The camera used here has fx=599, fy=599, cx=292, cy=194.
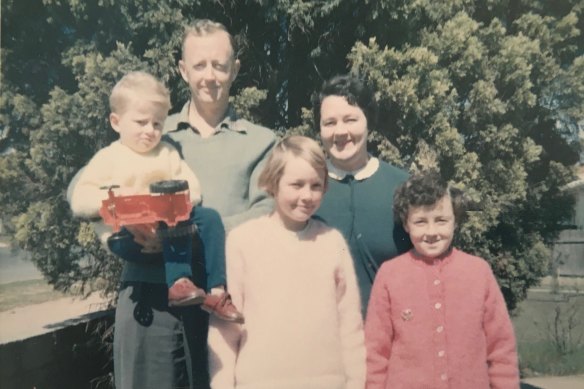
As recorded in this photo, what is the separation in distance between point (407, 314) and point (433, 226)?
24 centimetres

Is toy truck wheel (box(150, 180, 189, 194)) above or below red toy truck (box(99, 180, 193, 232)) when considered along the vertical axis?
above

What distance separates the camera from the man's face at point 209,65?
1684 mm

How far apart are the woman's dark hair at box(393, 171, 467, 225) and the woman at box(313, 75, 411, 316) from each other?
0.27 ft

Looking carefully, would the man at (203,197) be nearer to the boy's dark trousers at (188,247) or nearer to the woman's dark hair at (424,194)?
the boy's dark trousers at (188,247)

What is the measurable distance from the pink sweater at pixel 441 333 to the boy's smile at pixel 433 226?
0.06 meters

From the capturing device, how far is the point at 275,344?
147 centimetres

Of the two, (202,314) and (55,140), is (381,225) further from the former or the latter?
(55,140)

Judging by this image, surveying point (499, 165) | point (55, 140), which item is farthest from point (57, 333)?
point (499, 165)

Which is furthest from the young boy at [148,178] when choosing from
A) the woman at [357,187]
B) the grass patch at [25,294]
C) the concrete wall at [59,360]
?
the grass patch at [25,294]

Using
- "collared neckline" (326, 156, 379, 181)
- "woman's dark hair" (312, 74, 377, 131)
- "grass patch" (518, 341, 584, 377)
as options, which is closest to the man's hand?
"collared neckline" (326, 156, 379, 181)

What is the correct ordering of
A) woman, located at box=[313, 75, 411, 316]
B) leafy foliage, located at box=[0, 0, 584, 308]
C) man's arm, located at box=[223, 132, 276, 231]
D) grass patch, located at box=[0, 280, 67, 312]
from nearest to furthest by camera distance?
man's arm, located at box=[223, 132, 276, 231] → woman, located at box=[313, 75, 411, 316] → grass patch, located at box=[0, 280, 67, 312] → leafy foliage, located at box=[0, 0, 584, 308]

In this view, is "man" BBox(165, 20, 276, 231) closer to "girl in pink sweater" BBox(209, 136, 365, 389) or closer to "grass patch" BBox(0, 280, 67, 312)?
"girl in pink sweater" BBox(209, 136, 365, 389)

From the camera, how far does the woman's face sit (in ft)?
5.74

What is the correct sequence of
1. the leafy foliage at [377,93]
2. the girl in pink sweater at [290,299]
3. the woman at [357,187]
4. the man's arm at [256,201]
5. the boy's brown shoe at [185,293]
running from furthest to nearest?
1. the leafy foliage at [377,93]
2. the woman at [357,187]
3. the man's arm at [256,201]
4. the girl in pink sweater at [290,299]
5. the boy's brown shoe at [185,293]
